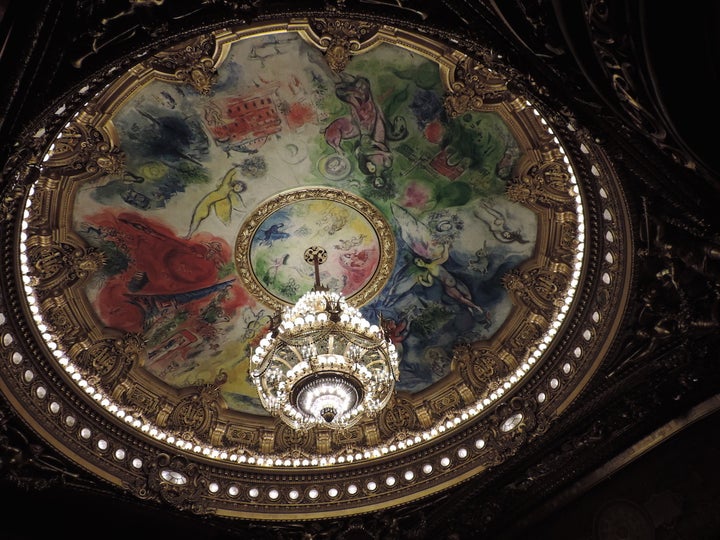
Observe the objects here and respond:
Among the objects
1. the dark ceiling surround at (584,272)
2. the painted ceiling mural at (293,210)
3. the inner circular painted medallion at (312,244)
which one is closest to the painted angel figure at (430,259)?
the painted ceiling mural at (293,210)

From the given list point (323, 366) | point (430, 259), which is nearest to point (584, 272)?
point (430, 259)

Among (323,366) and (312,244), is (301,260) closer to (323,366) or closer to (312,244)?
(312,244)

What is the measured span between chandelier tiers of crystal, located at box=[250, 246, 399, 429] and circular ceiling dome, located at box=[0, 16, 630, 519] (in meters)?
2.47

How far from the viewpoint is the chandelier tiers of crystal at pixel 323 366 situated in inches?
395

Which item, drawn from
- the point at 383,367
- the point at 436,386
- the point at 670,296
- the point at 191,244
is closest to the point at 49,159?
the point at 191,244

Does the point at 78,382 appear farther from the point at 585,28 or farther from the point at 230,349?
the point at 585,28

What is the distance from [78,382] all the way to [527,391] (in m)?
8.15

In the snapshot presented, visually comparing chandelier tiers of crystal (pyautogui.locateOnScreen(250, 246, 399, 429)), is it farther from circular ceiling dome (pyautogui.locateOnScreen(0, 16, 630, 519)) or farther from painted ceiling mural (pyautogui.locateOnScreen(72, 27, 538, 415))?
circular ceiling dome (pyautogui.locateOnScreen(0, 16, 630, 519))

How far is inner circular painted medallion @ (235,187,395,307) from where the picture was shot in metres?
12.6

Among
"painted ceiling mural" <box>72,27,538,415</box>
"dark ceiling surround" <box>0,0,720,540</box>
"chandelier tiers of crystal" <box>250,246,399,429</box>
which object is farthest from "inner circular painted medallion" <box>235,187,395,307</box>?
"dark ceiling surround" <box>0,0,720,540</box>

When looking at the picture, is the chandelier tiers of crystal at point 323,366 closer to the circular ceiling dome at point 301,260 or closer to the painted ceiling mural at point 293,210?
the painted ceiling mural at point 293,210

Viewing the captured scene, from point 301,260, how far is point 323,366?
3771mm

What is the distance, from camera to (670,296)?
9.63 metres

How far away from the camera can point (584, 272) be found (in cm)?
1152
